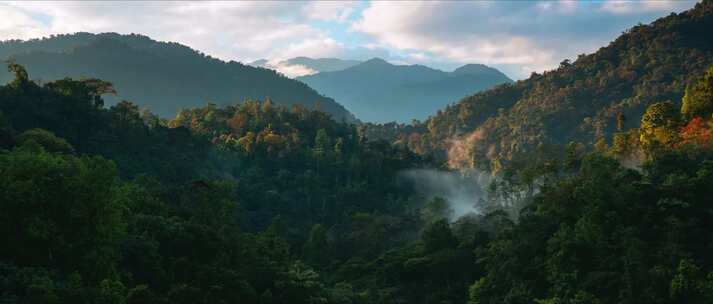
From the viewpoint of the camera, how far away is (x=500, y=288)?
27.5m

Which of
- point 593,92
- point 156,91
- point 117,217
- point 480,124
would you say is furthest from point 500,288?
point 156,91

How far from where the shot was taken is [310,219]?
2094 inches

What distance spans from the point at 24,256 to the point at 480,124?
87506 mm

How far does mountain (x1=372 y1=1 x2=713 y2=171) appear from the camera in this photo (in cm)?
7694

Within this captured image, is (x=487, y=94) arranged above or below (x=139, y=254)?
above

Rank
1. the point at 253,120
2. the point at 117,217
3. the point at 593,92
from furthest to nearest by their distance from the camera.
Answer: the point at 593,92 → the point at 253,120 → the point at 117,217

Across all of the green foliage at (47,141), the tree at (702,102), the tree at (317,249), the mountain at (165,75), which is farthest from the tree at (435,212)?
the mountain at (165,75)

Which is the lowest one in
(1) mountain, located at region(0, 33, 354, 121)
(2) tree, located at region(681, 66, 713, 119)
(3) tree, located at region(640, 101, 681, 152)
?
(3) tree, located at region(640, 101, 681, 152)

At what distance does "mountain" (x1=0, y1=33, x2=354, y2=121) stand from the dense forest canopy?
7559 centimetres

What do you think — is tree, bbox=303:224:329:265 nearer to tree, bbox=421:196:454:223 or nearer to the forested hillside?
the forested hillside

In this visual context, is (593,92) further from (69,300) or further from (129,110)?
(69,300)

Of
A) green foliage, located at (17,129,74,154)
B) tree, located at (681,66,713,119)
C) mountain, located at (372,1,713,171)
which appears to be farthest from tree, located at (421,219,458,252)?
mountain, located at (372,1,713,171)

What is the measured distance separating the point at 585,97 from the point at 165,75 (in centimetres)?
9478

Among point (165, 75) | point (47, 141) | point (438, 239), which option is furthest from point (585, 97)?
point (165, 75)
